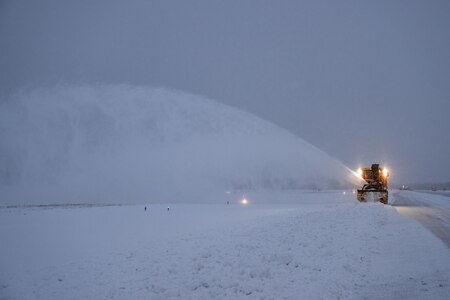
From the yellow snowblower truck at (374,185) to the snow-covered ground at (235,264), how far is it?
60.8ft

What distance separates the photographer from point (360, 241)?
42.0 ft

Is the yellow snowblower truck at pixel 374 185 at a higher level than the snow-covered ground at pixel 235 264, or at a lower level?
higher

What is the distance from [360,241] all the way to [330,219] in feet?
19.2

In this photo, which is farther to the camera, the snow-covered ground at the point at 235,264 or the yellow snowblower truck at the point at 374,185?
the yellow snowblower truck at the point at 374,185

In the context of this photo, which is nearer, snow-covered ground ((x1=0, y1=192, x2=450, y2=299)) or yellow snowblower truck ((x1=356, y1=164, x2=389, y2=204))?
snow-covered ground ((x1=0, y1=192, x2=450, y2=299))

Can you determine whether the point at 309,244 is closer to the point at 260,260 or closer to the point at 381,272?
the point at 260,260

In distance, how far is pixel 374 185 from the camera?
35.9 m

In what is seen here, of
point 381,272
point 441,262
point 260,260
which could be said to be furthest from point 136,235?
point 441,262

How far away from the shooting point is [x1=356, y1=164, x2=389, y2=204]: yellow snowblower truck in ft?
110

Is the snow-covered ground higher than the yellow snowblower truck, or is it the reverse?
the yellow snowblower truck

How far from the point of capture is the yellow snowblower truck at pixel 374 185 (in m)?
33.4

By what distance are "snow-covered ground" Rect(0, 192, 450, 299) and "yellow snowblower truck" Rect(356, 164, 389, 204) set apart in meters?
18.5

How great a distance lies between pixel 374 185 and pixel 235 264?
30034 millimetres

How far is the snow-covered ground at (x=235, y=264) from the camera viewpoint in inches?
325
